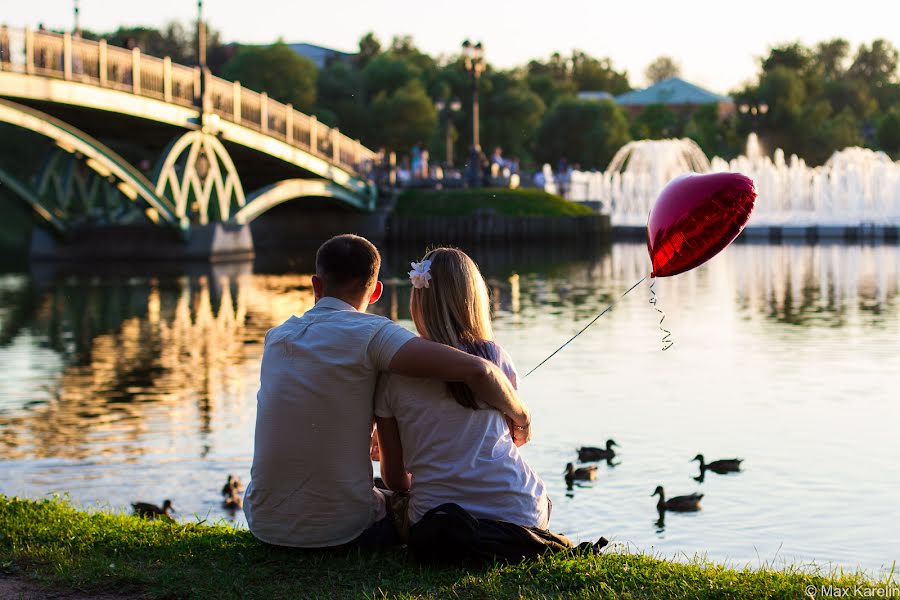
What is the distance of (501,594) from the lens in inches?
196

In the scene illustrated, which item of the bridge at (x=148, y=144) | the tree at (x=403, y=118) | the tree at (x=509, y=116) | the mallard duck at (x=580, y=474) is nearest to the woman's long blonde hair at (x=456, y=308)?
the mallard duck at (x=580, y=474)

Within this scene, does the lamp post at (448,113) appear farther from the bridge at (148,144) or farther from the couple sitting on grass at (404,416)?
the couple sitting on grass at (404,416)

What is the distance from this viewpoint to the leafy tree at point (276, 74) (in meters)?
64.6

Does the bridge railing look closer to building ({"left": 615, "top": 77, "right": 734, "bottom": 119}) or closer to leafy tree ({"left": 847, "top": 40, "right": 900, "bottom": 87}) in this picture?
building ({"left": 615, "top": 77, "right": 734, "bottom": 119})

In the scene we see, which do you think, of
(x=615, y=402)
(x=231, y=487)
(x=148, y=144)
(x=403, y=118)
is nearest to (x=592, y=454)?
(x=231, y=487)

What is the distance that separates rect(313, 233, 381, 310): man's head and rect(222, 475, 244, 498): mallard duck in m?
4.10

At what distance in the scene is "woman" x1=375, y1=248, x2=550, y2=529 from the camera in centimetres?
524

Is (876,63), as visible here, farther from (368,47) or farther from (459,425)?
(459,425)

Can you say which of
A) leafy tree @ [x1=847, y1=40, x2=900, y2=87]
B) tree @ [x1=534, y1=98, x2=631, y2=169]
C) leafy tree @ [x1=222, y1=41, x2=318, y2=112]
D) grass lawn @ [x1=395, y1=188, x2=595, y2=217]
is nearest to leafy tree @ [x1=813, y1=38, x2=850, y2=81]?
leafy tree @ [x1=847, y1=40, x2=900, y2=87]

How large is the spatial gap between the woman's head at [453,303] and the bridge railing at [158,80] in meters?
23.0

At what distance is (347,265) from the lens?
209 inches

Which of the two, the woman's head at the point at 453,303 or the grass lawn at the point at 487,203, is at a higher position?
the grass lawn at the point at 487,203

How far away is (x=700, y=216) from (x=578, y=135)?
67.7 m

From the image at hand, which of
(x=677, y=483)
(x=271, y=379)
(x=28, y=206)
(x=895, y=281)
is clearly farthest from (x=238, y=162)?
(x=271, y=379)
